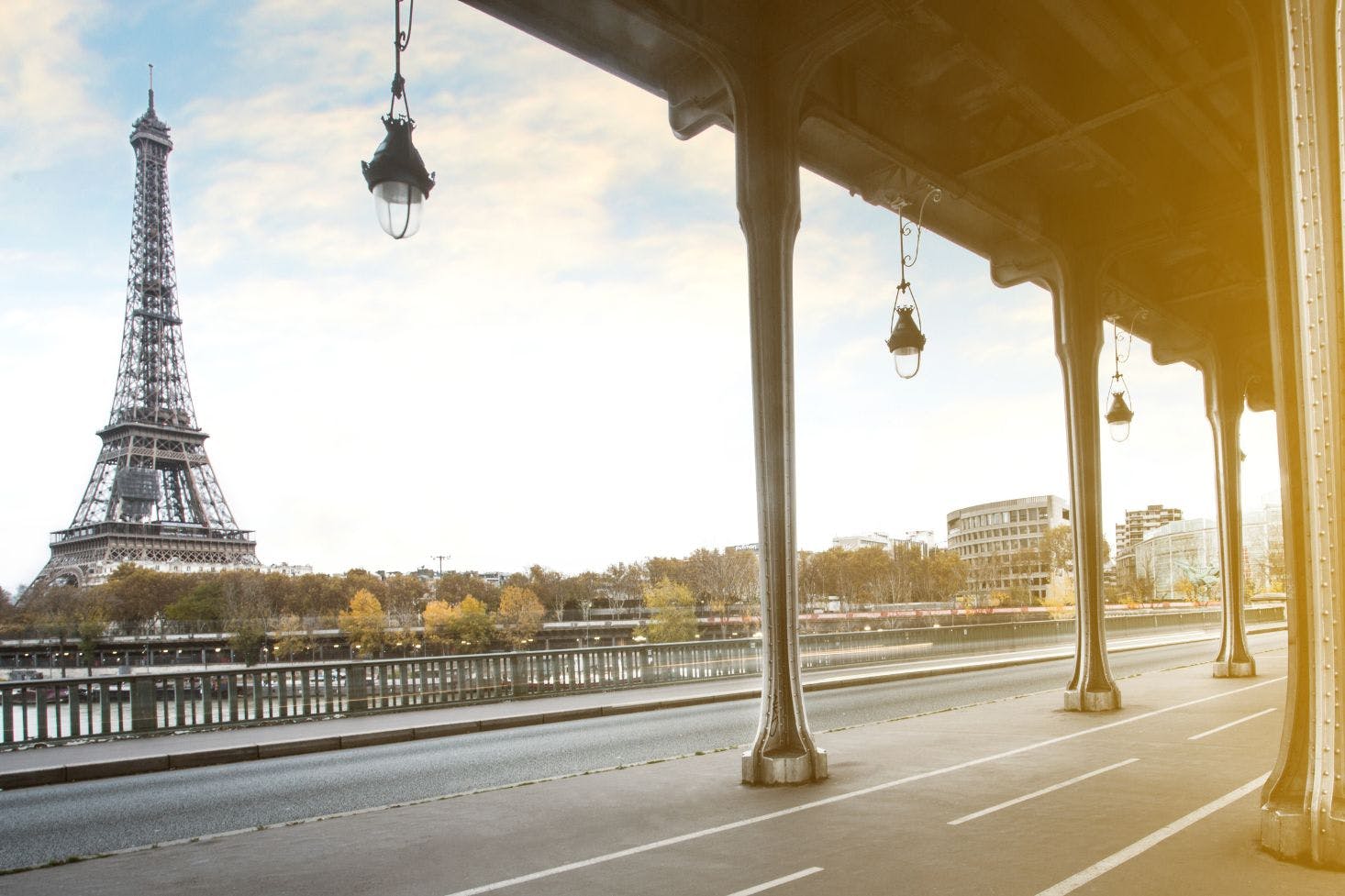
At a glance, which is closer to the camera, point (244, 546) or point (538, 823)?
point (538, 823)

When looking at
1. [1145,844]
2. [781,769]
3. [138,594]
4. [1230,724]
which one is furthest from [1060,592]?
[1145,844]

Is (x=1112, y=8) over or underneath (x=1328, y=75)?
over

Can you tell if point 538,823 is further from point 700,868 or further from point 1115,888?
point 1115,888

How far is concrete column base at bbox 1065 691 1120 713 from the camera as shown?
14.8 metres

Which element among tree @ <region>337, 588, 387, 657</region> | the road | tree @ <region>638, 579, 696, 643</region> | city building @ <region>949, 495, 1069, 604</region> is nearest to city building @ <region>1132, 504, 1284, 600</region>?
city building @ <region>949, 495, 1069, 604</region>

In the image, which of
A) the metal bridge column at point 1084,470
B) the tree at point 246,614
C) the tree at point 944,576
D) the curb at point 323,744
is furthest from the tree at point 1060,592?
the metal bridge column at point 1084,470

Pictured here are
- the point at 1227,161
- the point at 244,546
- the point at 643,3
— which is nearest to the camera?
the point at 643,3

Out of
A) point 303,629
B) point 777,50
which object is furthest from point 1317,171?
point 303,629

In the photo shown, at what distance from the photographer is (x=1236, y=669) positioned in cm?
2064

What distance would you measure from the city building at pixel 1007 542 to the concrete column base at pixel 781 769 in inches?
5106

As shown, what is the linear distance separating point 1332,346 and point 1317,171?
110 cm

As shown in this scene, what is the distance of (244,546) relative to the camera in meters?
101

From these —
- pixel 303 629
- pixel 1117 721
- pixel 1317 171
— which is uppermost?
pixel 1317 171

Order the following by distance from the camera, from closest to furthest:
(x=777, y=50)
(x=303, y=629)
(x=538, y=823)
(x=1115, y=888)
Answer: (x=1115, y=888) < (x=538, y=823) < (x=777, y=50) < (x=303, y=629)
